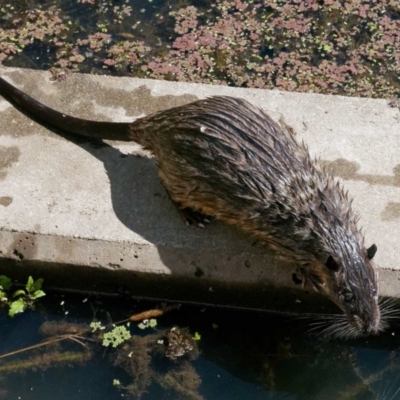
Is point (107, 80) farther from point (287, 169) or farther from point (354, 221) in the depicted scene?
point (354, 221)

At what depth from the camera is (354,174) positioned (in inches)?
188

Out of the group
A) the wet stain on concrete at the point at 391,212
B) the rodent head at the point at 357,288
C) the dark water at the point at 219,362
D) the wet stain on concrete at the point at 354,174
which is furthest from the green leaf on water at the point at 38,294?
the wet stain on concrete at the point at 391,212

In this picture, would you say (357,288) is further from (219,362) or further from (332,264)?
(219,362)

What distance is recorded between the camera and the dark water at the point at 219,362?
4.38 m

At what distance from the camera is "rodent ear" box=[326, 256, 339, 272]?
3979mm

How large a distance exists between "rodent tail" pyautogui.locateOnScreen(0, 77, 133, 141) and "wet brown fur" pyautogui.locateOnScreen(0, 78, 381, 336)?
452mm

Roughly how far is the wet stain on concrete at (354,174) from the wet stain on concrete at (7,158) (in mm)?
1820

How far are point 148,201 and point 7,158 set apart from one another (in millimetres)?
901

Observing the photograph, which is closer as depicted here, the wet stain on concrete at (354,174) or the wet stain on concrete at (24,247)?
the wet stain on concrete at (24,247)

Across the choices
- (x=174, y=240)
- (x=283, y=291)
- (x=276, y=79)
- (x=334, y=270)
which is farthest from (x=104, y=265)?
(x=276, y=79)

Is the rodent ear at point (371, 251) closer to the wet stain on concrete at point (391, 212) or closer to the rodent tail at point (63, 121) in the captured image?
the wet stain on concrete at point (391, 212)

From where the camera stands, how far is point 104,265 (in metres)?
4.53

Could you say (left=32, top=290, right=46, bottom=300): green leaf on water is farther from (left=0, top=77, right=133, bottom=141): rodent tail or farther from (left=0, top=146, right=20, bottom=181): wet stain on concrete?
(left=0, top=77, right=133, bottom=141): rodent tail

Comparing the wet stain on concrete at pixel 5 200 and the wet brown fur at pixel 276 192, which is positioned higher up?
the wet brown fur at pixel 276 192
